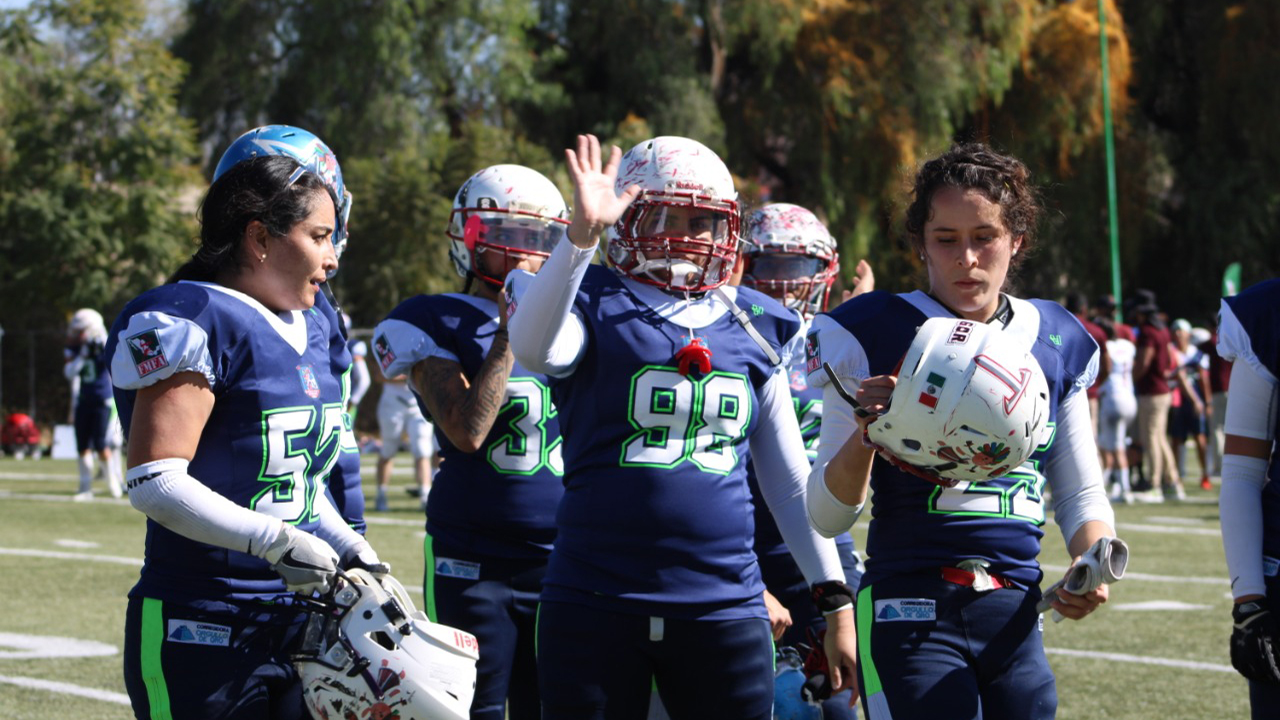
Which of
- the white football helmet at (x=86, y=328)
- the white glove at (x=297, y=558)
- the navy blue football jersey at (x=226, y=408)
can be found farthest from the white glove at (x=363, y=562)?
the white football helmet at (x=86, y=328)

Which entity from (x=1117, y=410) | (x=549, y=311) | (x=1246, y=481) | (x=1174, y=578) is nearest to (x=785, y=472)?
(x=549, y=311)

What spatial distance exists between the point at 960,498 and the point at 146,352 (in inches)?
67.0

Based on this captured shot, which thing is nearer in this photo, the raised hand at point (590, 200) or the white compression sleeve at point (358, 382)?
the raised hand at point (590, 200)

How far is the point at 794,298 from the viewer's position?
5512mm

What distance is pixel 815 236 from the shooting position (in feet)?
18.2

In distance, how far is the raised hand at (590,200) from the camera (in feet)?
10.8

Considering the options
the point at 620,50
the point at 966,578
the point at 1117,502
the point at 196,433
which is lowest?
the point at 1117,502

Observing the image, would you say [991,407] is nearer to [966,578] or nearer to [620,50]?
[966,578]

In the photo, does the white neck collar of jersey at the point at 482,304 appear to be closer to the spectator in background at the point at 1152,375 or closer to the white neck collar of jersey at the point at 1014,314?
the white neck collar of jersey at the point at 1014,314

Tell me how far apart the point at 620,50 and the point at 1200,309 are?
11.2 metres

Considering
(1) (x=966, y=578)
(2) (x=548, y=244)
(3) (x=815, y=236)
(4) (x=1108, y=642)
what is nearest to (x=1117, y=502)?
(4) (x=1108, y=642)

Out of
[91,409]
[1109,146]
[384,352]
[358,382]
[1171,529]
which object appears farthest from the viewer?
[1109,146]

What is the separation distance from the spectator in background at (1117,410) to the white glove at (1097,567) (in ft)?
39.3

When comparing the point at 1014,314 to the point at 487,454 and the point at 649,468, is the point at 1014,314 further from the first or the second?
the point at 487,454
